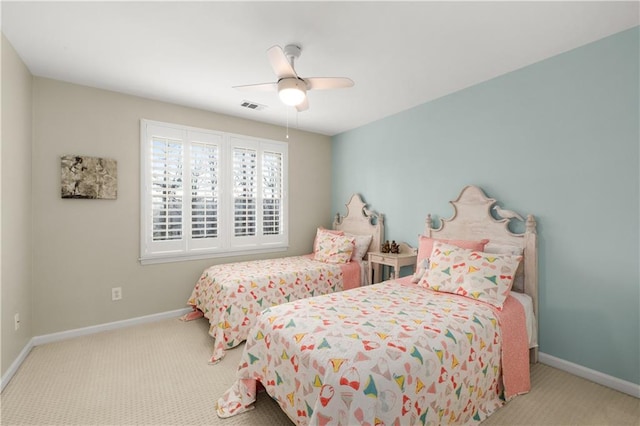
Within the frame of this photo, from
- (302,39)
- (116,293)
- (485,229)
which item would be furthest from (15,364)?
(485,229)

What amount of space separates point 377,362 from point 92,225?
123 inches

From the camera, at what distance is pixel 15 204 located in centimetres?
235

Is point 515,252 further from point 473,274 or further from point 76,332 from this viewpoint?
point 76,332

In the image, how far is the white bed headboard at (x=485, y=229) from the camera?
2463 mm

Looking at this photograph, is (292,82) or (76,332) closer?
(292,82)

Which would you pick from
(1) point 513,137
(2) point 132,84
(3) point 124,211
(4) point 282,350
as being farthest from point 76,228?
(1) point 513,137

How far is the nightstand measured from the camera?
330 cm

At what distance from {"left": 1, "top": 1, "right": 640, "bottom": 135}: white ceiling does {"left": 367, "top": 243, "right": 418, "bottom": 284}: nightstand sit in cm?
180

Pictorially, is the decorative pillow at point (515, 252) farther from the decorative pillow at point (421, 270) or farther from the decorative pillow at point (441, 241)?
the decorative pillow at point (421, 270)

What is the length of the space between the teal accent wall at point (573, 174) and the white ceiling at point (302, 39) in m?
0.23

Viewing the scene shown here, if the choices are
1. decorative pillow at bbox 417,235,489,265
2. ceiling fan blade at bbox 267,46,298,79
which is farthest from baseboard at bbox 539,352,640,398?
ceiling fan blade at bbox 267,46,298,79

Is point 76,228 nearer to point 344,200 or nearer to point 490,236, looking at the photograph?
point 344,200

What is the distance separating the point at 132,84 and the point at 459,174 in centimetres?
345

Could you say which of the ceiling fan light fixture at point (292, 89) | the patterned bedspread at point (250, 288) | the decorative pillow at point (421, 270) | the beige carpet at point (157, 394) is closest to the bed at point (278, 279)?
the patterned bedspread at point (250, 288)
